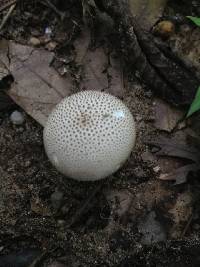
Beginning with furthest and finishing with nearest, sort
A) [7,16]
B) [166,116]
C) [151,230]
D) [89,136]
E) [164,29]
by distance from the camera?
[7,16] → [164,29] → [166,116] → [151,230] → [89,136]

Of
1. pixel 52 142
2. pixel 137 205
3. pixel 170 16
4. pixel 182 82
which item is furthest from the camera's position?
pixel 170 16

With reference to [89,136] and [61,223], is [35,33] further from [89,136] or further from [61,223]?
[61,223]

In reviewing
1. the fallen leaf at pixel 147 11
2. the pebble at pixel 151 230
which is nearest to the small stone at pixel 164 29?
the fallen leaf at pixel 147 11

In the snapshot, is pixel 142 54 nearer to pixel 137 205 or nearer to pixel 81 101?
pixel 81 101

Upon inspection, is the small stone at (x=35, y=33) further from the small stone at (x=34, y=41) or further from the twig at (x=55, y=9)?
the twig at (x=55, y=9)

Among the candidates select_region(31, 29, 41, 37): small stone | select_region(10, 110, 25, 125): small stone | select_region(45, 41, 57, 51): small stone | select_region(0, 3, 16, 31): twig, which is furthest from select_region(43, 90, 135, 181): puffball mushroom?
select_region(0, 3, 16, 31): twig

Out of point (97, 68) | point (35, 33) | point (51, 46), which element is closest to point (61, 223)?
point (97, 68)

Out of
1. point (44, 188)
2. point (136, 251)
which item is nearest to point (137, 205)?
point (136, 251)
